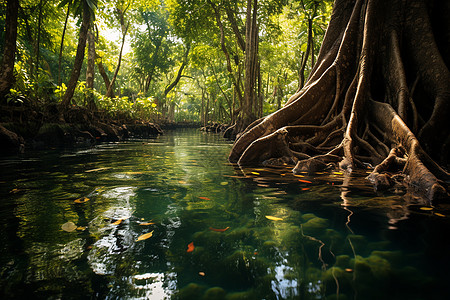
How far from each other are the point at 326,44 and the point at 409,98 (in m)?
2.65

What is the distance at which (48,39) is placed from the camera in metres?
13.8

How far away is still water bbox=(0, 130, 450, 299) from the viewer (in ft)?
4.37

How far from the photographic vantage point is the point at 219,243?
1.85 m

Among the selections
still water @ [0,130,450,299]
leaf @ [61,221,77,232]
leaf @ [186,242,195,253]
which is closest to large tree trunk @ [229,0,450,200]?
still water @ [0,130,450,299]

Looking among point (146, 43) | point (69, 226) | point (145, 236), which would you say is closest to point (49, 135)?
point (69, 226)

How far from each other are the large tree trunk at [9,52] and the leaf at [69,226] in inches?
285

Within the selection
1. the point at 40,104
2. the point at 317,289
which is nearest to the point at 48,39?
the point at 40,104

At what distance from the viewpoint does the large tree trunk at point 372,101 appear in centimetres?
445

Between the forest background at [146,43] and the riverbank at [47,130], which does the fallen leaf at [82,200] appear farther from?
the forest background at [146,43]

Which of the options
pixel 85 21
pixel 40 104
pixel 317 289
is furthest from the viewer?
pixel 85 21

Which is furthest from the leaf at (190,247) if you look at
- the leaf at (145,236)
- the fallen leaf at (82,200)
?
the fallen leaf at (82,200)

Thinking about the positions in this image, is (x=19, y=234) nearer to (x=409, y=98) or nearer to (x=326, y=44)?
(x=409, y=98)

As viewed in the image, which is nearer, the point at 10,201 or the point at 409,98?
the point at 10,201

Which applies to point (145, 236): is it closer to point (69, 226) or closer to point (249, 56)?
point (69, 226)
